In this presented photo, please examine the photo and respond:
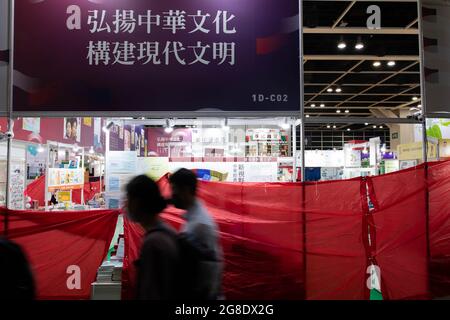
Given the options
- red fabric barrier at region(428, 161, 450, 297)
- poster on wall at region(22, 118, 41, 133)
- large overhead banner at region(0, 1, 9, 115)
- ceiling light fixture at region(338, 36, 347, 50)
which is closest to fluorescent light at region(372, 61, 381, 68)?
ceiling light fixture at region(338, 36, 347, 50)

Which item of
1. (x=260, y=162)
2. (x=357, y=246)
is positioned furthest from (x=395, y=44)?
(x=357, y=246)

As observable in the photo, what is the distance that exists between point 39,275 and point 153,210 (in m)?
3.13

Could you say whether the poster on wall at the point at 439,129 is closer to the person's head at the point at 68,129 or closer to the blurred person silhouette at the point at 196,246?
the blurred person silhouette at the point at 196,246

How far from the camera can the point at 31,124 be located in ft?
35.1

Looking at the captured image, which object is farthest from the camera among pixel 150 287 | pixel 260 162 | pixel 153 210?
pixel 260 162

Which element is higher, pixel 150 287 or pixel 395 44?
pixel 395 44

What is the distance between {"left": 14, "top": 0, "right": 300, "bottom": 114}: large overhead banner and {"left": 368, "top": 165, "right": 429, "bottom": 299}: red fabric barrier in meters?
1.36

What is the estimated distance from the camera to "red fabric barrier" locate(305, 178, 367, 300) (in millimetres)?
4555

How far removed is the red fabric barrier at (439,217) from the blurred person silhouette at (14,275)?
4108 millimetres

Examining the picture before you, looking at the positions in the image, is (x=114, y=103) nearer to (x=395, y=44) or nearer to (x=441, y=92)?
(x=441, y=92)

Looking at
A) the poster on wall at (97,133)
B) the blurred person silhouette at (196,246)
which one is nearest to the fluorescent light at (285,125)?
the blurred person silhouette at (196,246)

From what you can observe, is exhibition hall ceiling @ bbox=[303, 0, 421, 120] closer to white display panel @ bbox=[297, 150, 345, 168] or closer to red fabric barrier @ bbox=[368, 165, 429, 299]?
red fabric barrier @ bbox=[368, 165, 429, 299]

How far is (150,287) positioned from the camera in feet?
6.15

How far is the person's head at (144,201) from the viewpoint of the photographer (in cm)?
205
